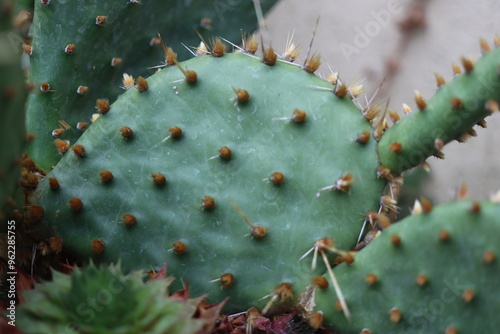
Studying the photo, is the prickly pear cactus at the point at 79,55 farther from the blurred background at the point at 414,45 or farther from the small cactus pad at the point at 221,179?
the blurred background at the point at 414,45

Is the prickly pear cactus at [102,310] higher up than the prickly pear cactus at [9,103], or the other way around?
the prickly pear cactus at [9,103]

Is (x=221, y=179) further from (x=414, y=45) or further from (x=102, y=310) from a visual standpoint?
(x=414, y=45)

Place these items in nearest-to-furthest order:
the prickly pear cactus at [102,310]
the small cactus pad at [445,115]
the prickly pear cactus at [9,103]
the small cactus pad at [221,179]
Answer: the prickly pear cactus at [9,103] → the prickly pear cactus at [102,310] → the small cactus pad at [445,115] → the small cactus pad at [221,179]

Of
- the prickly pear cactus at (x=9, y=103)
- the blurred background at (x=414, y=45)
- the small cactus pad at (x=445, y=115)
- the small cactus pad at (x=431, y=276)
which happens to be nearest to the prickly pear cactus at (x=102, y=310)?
the prickly pear cactus at (x=9, y=103)

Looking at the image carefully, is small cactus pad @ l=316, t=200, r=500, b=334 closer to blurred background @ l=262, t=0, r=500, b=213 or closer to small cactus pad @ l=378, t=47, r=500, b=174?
small cactus pad @ l=378, t=47, r=500, b=174

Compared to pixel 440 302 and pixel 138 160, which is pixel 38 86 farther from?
pixel 440 302

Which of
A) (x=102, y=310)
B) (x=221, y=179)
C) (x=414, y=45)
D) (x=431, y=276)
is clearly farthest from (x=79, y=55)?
(x=414, y=45)

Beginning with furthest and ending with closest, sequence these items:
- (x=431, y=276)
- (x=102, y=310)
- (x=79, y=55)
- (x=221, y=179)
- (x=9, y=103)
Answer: (x=79, y=55), (x=221, y=179), (x=431, y=276), (x=102, y=310), (x=9, y=103)
